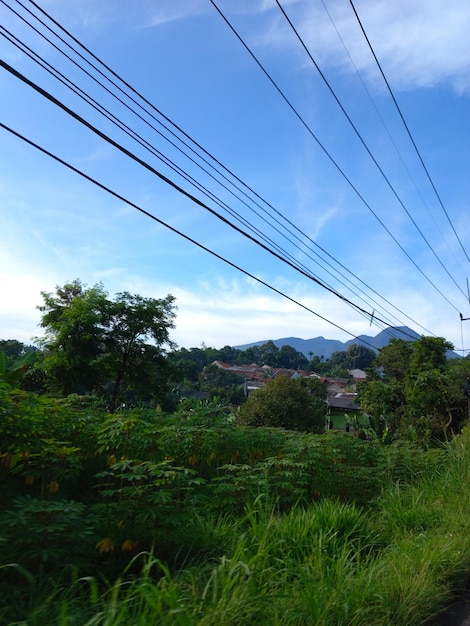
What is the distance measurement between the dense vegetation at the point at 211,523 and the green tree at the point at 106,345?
10.4 m

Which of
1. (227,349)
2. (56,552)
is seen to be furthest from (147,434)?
(227,349)

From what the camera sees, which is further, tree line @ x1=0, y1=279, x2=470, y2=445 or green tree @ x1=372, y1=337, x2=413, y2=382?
green tree @ x1=372, y1=337, x2=413, y2=382

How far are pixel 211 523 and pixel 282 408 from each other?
2570 centimetres

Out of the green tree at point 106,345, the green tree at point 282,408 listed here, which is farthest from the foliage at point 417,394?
the green tree at point 106,345

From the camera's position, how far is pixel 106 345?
19.1m

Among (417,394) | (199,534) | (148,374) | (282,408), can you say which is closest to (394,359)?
(282,408)

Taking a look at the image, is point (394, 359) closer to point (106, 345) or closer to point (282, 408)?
point (282, 408)

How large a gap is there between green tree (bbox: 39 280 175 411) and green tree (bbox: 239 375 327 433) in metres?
9.90

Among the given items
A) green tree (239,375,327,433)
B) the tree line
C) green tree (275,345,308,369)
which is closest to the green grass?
the tree line

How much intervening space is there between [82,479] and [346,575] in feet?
10.1

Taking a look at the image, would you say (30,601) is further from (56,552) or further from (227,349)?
(227,349)

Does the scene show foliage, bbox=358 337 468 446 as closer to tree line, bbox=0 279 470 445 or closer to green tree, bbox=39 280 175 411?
tree line, bbox=0 279 470 445

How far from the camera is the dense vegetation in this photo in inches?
95.2

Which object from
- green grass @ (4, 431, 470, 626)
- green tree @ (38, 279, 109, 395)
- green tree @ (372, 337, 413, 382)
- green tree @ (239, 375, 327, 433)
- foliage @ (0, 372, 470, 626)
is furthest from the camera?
green tree @ (372, 337, 413, 382)
